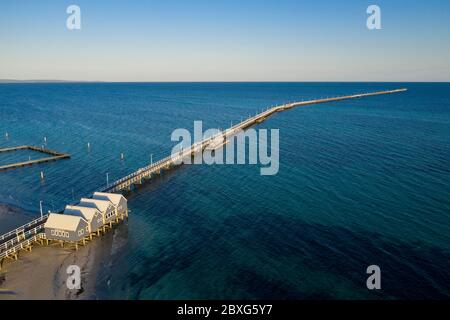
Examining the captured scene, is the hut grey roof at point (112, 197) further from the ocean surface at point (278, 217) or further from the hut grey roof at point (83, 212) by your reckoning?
the hut grey roof at point (83, 212)

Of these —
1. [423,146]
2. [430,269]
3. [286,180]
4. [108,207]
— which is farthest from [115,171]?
[423,146]

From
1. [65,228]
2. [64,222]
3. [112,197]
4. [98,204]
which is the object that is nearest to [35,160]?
[112,197]

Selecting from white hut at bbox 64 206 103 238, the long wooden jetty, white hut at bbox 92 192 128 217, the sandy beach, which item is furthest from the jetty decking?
the sandy beach

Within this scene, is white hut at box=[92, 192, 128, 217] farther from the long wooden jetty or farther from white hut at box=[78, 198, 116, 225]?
the long wooden jetty

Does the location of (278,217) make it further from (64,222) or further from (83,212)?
(64,222)

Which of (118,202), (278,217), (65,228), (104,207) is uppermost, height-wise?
(118,202)

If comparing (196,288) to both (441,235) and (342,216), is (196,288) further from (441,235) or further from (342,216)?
(441,235)
